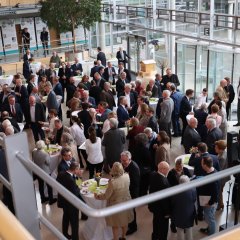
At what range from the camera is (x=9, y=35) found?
2223 centimetres

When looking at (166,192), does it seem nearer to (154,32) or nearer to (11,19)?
(154,32)

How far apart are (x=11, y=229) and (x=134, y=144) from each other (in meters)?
6.10

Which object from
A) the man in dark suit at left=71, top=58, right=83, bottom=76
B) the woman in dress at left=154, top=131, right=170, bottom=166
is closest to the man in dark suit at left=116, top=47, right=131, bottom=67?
the man in dark suit at left=71, top=58, right=83, bottom=76

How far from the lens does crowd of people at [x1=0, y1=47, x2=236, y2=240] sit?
557cm

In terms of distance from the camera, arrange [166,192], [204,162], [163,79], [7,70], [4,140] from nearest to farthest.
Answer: [166,192]
[4,140]
[204,162]
[163,79]
[7,70]

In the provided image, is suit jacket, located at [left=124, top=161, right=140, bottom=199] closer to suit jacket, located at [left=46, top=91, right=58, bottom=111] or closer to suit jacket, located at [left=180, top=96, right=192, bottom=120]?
suit jacket, located at [left=180, top=96, right=192, bottom=120]

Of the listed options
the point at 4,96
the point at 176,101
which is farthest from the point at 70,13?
the point at 176,101

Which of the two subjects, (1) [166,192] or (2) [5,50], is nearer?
(1) [166,192]

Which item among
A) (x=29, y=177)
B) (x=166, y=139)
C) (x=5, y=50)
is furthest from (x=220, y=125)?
(x=5, y=50)

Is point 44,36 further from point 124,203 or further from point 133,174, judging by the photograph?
point 124,203

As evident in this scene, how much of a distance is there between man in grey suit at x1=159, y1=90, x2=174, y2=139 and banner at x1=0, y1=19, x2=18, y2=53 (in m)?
15.0

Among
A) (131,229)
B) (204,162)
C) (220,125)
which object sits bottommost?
(131,229)

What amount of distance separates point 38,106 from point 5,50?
13.7 metres

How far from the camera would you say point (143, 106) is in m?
8.57
